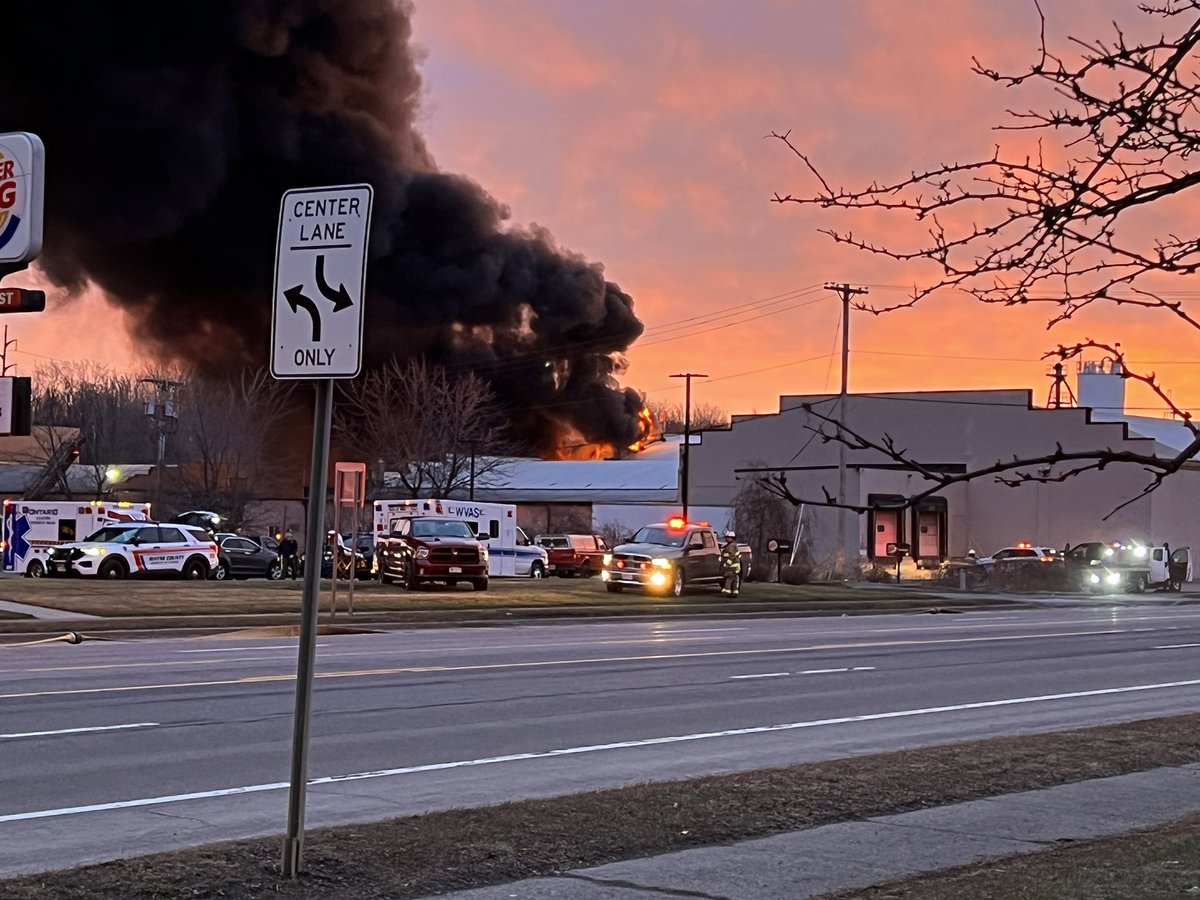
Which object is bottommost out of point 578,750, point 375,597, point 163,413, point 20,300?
point 578,750

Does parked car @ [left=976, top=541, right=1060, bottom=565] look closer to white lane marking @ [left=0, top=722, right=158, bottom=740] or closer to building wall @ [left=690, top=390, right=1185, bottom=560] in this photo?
building wall @ [left=690, top=390, right=1185, bottom=560]

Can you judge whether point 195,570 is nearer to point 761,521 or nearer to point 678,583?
point 678,583

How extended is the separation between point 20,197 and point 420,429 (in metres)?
43.0

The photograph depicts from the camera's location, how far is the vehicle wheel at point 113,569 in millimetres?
35750

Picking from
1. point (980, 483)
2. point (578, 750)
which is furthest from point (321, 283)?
point (980, 483)

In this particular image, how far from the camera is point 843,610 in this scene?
3519cm

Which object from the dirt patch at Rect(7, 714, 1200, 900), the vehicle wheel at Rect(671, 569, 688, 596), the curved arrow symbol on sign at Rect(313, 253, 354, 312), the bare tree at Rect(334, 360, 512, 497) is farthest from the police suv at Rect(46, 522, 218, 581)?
the curved arrow symbol on sign at Rect(313, 253, 354, 312)

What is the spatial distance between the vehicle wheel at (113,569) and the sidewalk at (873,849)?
30.0 m

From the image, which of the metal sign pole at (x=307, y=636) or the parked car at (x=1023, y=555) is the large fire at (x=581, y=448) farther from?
the metal sign pole at (x=307, y=636)

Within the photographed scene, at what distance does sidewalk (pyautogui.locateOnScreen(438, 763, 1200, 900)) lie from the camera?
6.34 m

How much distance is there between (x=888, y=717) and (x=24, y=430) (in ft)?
31.9

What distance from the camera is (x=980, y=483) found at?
6047 cm

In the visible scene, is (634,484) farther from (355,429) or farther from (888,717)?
(888,717)

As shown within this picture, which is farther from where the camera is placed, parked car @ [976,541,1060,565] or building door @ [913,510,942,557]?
building door @ [913,510,942,557]
